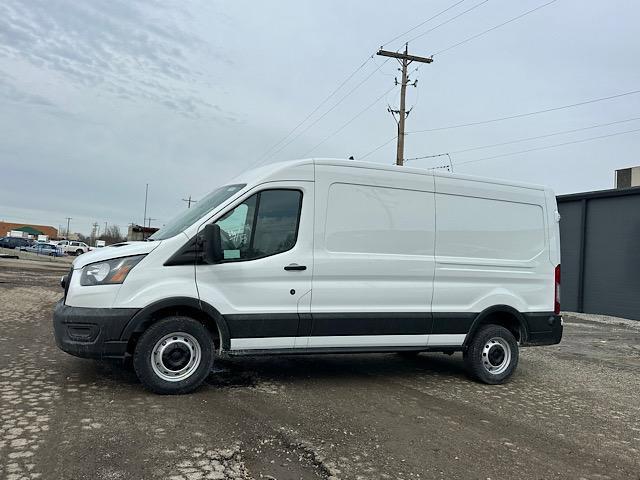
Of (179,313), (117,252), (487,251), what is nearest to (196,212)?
(117,252)

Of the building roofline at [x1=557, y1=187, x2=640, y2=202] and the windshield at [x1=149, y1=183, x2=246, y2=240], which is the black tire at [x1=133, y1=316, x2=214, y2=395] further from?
the building roofline at [x1=557, y1=187, x2=640, y2=202]

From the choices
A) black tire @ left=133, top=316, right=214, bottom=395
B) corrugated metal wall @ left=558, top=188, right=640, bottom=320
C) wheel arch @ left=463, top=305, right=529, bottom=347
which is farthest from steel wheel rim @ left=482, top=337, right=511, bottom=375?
corrugated metal wall @ left=558, top=188, right=640, bottom=320

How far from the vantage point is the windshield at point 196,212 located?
5.67 m

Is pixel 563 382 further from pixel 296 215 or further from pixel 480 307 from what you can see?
pixel 296 215

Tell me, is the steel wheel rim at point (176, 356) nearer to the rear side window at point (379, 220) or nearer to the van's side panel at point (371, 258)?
the van's side panel at point (371, 258)

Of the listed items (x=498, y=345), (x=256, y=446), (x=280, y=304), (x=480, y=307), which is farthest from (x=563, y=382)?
(x=256, y=446)

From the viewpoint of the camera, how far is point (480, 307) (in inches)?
263

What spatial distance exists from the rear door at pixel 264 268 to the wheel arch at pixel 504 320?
2.32m

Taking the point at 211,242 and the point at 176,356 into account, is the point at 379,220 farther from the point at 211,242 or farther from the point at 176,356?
the point at 176,356

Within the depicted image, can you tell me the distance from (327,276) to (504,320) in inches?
108

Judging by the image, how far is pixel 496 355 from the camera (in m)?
6.82

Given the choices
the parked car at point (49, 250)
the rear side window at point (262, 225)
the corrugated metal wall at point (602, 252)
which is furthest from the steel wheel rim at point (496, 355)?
the parked car at point (49, 250)

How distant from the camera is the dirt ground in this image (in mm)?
3811

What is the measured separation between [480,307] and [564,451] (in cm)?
237
